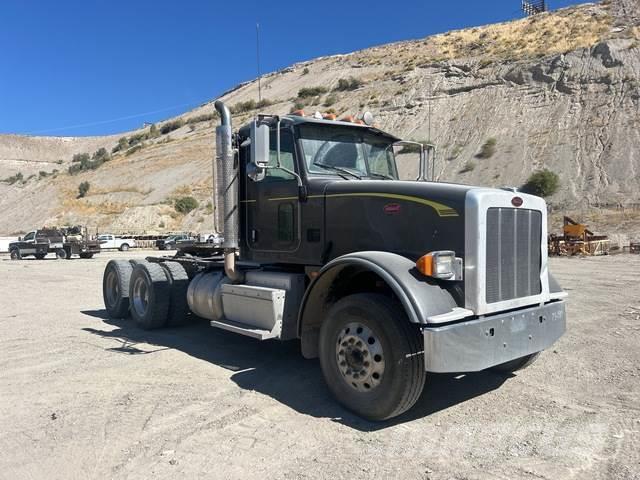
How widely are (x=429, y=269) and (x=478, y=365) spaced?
0.87m

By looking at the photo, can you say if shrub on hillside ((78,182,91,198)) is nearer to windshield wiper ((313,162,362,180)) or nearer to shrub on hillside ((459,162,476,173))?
shrub on hillside ((459,162,476,173))

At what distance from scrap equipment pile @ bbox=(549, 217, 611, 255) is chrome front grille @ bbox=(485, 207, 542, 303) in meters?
21.4

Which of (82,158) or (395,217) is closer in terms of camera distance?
(395,217)

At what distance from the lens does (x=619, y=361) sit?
6.52 metres

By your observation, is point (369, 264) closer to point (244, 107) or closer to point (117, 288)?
point (117, 288)

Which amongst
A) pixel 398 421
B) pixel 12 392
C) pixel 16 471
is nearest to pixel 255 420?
pixel 398 421

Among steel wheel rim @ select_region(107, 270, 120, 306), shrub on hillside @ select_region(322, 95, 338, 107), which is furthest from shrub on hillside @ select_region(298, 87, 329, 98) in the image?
steel wheel rim @ select_region(107, 270, 120, 306)

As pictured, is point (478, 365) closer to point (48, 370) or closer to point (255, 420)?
point (255, 420)

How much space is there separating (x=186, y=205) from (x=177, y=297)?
45440 mm

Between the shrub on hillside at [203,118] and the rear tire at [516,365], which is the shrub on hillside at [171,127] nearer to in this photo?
the shrub on hillside at [203,118]

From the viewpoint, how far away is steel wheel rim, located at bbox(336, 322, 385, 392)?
15.4ft

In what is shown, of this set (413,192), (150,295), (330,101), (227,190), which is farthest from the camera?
(330,101)

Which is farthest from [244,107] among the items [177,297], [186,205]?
A: [177,297]

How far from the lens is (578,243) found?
81.7ft
